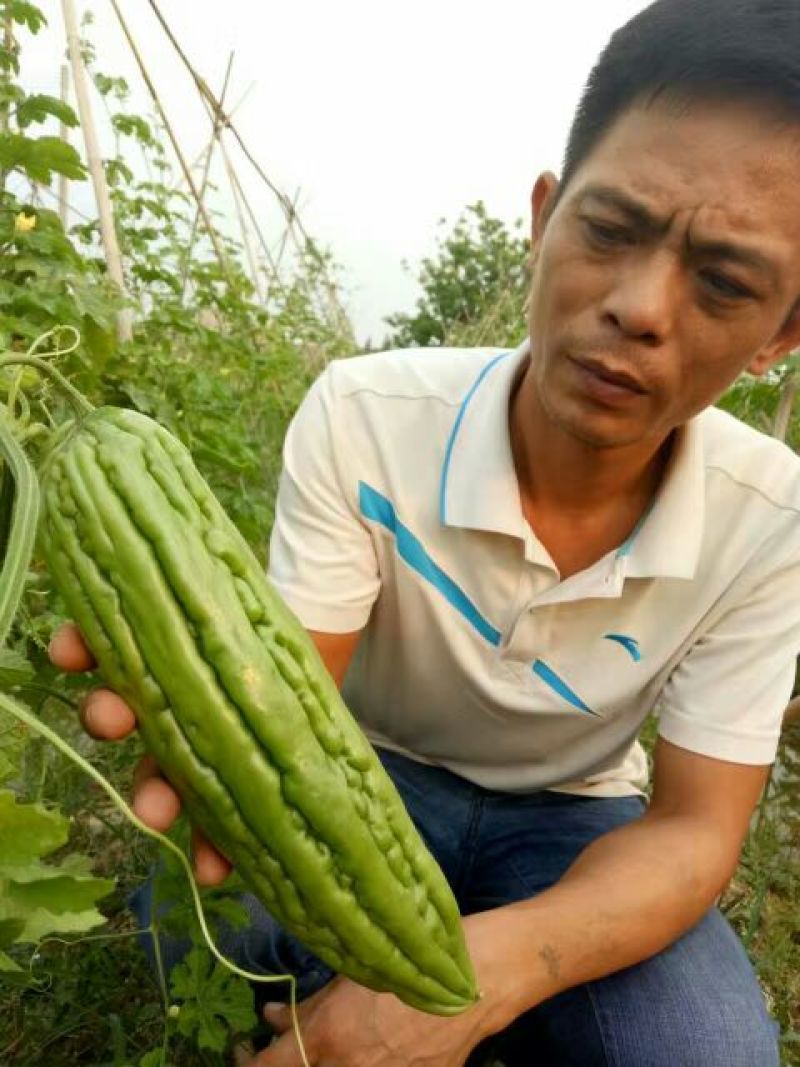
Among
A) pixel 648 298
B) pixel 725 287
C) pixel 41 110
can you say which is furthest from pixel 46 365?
pixel 41 110

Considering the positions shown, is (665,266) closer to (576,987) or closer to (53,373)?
(53,373)

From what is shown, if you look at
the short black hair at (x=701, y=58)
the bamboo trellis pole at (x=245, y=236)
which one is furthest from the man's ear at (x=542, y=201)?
the bamboo trellis pole at (x=245, y=236)

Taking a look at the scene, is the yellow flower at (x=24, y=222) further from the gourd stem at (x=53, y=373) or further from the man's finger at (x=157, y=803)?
the man's finger at (x=157, y=803)

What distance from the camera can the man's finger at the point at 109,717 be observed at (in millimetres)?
1228

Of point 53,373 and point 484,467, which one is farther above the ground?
point 53,373

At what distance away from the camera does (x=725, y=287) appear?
167 centimetres

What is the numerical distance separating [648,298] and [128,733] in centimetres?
105

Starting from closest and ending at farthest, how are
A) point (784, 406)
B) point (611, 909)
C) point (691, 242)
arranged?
point (691, 242) < point (611, 909) < point (784, 406)

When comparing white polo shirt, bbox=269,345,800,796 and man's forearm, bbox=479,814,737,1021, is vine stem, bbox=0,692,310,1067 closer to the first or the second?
man's forearm, bbox=479,814,737,1021

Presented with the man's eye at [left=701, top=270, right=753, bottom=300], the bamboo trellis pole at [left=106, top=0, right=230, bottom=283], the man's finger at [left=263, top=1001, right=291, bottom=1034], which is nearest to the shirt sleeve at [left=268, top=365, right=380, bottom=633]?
the man's finger at [left=263, top=1001, right=291, bottom=1034]

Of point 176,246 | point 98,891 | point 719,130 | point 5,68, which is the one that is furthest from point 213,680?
point 176,246

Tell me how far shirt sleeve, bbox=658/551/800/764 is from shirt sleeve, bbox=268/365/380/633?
686 millimetres

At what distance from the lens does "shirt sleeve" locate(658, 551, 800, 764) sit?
6.62 ft

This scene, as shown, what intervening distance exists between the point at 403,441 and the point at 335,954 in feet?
3.65
